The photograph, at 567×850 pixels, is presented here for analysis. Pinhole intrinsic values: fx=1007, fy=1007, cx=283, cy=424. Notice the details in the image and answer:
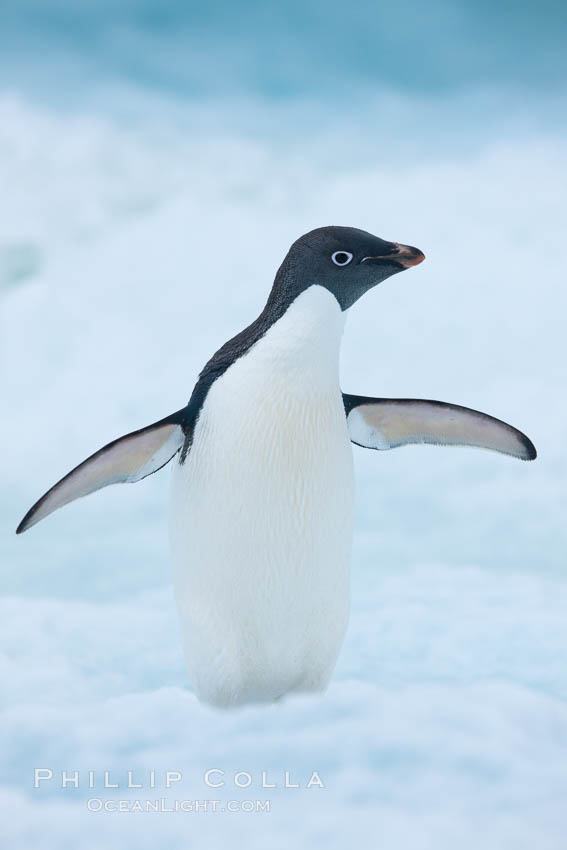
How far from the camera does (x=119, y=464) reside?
76.3 inches

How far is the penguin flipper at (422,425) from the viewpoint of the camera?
2.07m

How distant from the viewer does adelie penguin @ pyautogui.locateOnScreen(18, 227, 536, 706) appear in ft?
5.87

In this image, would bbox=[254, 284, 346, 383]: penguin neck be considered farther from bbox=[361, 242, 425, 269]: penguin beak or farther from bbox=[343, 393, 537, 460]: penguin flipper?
bbox=[343, 393, 537, 460]: penguin flipper

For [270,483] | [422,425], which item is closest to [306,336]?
→ [270,483]

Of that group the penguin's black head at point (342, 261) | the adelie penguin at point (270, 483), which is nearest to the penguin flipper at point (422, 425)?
the adelie penguin at point (270, 483)

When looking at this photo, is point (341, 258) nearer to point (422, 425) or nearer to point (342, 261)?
point (342, 261)

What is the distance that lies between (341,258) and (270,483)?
1.44 feet

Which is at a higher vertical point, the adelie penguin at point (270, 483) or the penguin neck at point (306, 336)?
the penguin neck at point (306, 336)

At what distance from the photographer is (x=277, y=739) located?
1749 millimetres

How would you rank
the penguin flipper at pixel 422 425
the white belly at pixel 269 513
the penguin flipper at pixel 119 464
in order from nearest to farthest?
the white belly at pixel 269 513 < the penguin flipper at pixel 119 464 < the penguin flipper at pixel 422 425

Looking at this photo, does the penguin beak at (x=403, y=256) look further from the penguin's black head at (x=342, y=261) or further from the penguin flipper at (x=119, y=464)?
the penguin flipper at (x=119, y=464)

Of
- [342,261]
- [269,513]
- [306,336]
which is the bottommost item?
[269,513]

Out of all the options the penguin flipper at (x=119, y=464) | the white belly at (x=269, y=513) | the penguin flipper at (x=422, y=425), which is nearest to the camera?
the white belly at (x=269, y=513)

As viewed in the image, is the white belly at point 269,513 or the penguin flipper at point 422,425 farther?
the penguin flipper at point 422,425
